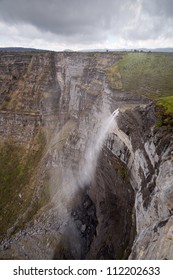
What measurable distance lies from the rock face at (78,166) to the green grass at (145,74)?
229 centimetres

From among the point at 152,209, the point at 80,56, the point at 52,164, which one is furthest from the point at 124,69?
the point at 152,209

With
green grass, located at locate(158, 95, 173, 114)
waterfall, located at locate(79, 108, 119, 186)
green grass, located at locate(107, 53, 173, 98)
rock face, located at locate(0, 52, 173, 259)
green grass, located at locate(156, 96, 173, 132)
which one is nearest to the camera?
rock face, located at locate(0, 52, 173, 259)

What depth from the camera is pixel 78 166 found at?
1788 inches

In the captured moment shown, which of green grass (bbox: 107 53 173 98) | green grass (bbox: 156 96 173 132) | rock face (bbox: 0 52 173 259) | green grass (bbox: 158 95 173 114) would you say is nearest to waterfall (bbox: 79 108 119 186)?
rock face (bbox: 0 52 173 259)

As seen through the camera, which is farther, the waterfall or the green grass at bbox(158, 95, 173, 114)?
the waterfall

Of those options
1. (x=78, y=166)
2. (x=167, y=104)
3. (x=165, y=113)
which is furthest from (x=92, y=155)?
(x=165, y=113)

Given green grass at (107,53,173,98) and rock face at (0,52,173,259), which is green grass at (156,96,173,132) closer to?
rock face at (0,52,173,259)

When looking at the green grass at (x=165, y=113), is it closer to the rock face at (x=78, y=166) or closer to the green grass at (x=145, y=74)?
the rock face at (x=78, y=166)

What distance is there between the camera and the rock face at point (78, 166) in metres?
18.9

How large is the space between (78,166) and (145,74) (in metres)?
21.4

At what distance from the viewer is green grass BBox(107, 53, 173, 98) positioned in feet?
124

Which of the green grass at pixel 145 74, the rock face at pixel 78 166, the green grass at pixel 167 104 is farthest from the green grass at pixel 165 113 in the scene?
the green grass at pixel 145 74

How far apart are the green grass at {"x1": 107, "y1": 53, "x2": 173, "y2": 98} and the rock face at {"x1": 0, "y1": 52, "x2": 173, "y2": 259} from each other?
7.51 ft

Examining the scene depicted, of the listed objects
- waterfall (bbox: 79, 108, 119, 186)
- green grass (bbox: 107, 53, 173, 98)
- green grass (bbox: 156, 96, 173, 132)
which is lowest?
waterfall (bbox: 79, 108, 119, 186)
